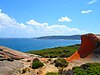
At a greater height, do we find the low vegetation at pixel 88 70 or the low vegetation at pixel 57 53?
the low vegetation at pixel 88 70

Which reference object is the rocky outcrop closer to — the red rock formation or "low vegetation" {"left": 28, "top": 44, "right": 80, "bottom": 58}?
the red rock formation

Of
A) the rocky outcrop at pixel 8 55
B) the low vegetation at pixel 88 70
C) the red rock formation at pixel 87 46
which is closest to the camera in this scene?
the low vegetation at pixel 88 70

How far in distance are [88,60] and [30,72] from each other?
10.5 m

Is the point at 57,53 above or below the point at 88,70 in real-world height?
below

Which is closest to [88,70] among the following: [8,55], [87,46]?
[87,46]

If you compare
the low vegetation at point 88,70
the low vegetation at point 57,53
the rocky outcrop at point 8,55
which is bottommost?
the low vegetation at point 57,53

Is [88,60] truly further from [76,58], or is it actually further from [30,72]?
[30,72]

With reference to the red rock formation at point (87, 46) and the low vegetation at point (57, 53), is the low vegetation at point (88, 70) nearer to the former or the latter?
the red rock formation at point (87, 46)

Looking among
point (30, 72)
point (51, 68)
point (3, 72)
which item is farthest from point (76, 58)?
point (3, 72)

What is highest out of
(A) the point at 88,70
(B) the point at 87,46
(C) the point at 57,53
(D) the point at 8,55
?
(B) the point at 87,46

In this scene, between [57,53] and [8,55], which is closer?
[8,55]

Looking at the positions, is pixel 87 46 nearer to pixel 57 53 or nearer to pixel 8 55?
pixel 8 55

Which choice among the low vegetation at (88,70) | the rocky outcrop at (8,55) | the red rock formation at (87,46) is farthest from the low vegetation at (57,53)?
the low vegetation at (88,70)

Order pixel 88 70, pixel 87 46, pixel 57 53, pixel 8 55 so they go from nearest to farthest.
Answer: pixel 88 70, pixel 87 46, pixel 8 55, pixel 57 53
